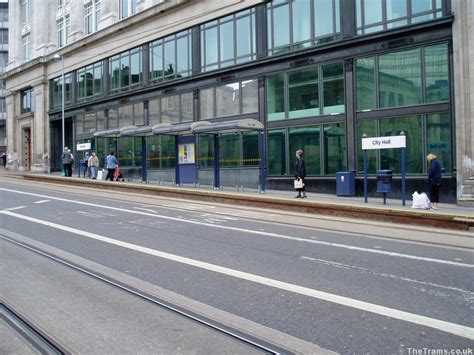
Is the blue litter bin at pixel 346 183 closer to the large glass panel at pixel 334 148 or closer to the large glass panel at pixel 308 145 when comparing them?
the large glass panel at pixel 334 148

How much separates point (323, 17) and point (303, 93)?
10.7ft

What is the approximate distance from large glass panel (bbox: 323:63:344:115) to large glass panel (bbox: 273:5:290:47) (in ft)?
8.59

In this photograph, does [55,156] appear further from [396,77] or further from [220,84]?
[396,77]

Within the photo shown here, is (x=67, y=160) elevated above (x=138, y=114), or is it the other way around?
(x=138, y=114)

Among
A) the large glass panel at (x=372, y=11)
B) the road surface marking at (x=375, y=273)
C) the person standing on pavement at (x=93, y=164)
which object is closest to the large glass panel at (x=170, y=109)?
the person standing on pavement at (x=93, y=164)

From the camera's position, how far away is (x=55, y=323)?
474cm

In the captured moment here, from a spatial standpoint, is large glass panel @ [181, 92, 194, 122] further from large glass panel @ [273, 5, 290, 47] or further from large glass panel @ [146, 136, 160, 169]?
large glass panel @ [273, 5, 290, 47]

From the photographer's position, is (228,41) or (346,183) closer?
(346,183)

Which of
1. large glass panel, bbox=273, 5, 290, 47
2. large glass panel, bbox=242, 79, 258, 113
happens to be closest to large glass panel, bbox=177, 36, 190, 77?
large glass panel, bbox=242, 79, 258, 113

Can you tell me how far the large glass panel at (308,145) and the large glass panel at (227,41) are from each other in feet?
18.5

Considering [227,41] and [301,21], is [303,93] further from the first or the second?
[227,41]

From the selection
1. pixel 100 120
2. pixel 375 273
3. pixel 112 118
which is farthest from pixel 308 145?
pixel 100 120

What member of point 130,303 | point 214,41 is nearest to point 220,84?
point 214,41

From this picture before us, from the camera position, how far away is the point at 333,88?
1917 cm
